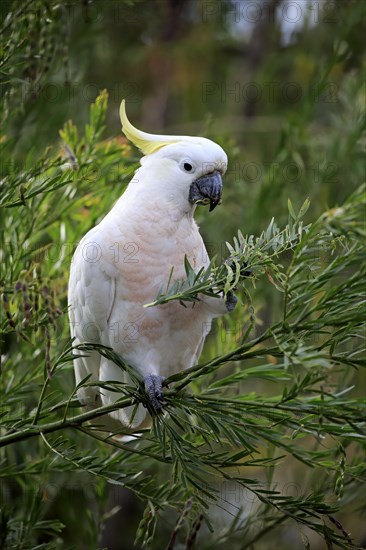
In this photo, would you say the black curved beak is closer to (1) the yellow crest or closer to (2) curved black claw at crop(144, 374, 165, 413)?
(1) the yellow crest

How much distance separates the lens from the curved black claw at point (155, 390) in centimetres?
155

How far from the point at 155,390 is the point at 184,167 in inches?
22.6

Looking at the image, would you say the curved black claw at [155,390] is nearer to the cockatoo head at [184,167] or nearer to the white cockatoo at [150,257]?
the white cockatoo at [150,257]

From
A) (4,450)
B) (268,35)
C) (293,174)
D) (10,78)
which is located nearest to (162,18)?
(268,35)

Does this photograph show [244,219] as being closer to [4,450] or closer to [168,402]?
[4,450]

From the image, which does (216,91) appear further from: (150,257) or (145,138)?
(150,257)

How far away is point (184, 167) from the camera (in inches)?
72.3

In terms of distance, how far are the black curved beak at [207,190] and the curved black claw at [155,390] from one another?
1.48 ft

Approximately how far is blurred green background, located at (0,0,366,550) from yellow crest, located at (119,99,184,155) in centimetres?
19

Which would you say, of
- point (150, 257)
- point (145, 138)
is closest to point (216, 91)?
point (145, 138)

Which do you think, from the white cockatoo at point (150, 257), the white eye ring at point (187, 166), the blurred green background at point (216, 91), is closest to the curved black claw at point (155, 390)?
the white cockatoo at point (150, 257)

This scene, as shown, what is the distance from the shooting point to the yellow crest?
1874 millimetres

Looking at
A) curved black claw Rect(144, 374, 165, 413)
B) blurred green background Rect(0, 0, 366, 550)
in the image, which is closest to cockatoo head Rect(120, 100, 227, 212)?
blurred green background Rect(0, 0, 366, 550)

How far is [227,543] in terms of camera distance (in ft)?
7.41
